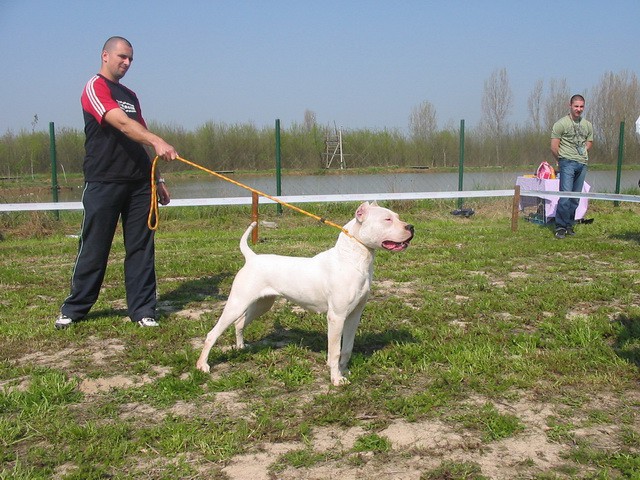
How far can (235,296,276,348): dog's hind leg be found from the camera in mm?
4500

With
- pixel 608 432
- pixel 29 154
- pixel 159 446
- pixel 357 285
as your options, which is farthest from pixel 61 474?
pixel 29 154

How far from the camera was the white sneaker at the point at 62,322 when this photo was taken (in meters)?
5.23

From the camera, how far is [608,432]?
128 inches

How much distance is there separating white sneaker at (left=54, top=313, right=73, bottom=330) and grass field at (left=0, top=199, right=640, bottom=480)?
9 centimetres

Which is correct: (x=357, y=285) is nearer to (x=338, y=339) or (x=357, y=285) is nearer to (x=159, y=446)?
(x=338, y=339)

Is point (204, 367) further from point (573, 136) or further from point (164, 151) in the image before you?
point (573, 136)

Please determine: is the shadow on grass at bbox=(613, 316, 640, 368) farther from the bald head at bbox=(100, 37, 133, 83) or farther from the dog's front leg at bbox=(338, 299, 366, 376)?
the bald head at bbox=(100, 37, 133, 83)

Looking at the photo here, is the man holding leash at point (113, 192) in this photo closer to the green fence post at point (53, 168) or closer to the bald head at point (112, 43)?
the bald head at point (112, 43)

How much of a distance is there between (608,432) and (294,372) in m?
1.96

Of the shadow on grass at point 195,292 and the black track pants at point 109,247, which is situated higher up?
the black track pants at point 109,247

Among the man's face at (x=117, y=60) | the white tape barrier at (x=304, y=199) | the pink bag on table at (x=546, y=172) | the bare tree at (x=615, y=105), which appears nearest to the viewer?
the man's face at (x=117, y=60)

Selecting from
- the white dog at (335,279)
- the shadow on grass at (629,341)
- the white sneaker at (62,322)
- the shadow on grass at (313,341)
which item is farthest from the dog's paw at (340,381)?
the white sneaker at (62,322)

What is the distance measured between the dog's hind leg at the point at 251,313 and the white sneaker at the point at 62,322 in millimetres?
1668

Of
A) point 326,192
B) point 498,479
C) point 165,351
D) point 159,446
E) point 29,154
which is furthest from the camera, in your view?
point 29,154
